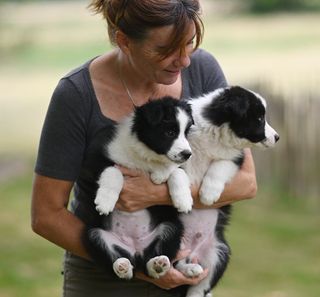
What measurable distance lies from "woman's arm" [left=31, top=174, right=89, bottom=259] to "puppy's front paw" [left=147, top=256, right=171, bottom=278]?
30 centimetres

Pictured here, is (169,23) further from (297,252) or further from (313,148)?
(313,148)

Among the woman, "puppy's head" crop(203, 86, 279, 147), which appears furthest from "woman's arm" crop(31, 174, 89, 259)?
"puppy's head" crop(203, 86, 279, 147)

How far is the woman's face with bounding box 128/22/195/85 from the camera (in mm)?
3729

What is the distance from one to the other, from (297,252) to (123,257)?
5260 mm

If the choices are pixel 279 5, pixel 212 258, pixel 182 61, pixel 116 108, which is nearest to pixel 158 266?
pixel 212 258

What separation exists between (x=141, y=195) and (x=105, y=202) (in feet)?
0.51

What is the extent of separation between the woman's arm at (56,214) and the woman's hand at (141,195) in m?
0.22

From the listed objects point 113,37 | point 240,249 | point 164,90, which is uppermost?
point 113,37

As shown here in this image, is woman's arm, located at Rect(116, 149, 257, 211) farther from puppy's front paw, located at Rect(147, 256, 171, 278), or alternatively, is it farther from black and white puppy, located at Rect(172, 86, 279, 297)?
puppy's front paw, located at Rect(147, 256, 171, 278)

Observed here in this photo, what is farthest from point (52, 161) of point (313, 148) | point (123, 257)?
point (313, 148)

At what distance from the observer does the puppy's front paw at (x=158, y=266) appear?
12.5 feet

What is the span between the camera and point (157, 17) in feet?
12.1

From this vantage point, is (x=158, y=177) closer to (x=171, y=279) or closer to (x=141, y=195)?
(x=141, y=195)

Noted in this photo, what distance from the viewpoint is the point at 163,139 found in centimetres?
405
